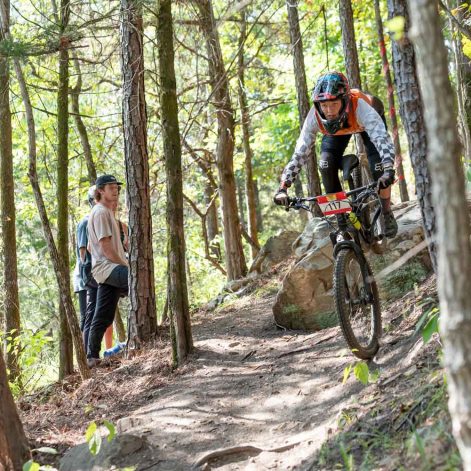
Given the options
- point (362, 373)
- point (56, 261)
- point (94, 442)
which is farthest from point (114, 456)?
point (56, 261)

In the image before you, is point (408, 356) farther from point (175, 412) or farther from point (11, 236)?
point (11, 236)

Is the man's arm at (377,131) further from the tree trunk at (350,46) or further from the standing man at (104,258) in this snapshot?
the tree trunk at (350,46)

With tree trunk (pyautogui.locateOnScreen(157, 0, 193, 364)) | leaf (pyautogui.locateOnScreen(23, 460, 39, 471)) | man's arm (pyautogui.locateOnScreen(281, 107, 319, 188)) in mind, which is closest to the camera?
leaf (pyautogui.locateOnScreen(23, 460, 39, 471))

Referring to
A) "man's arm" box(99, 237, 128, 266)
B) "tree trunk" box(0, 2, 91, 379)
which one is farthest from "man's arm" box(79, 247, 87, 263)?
"tree trunk" box(0, 2, 91, 379)

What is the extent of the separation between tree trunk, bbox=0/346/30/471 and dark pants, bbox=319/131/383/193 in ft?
10.9

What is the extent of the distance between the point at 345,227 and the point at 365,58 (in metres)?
13.8

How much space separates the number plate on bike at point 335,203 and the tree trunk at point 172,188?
190cm

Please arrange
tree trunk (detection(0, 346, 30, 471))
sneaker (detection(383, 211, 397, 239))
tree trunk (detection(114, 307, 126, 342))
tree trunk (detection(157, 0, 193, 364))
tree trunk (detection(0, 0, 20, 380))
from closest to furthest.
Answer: tree trunk (detection(0, 346, 30, 471)) → sneaker (detection(383, 211, 397, 239)) → tree trunk (detection(157, 0, 193, 364)) → tree trunk (detection(0, 0, 20, 380)) → tree trunk (detection(114, 307, 126, 342))

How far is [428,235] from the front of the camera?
4113mm

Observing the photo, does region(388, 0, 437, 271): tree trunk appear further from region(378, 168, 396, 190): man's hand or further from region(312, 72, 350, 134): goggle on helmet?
region(312, 72, 350, 134): goggle on helmet

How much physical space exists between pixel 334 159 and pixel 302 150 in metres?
0.33

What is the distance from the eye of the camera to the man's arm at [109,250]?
7949 millimetres

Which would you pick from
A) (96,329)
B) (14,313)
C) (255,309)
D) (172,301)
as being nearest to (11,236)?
(14,313)

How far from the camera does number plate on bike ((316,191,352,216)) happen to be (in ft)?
17.6
